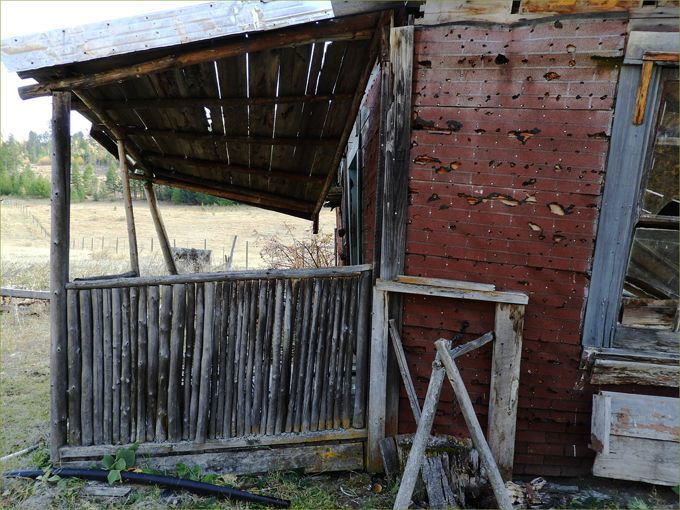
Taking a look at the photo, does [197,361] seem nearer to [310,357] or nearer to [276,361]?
[276,361]

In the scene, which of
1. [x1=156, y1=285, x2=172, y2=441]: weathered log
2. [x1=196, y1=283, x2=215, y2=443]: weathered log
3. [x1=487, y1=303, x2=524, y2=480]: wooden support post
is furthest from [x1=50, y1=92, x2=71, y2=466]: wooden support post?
[x1=487, y1=303, x2=524, y2=480]: wooden support post

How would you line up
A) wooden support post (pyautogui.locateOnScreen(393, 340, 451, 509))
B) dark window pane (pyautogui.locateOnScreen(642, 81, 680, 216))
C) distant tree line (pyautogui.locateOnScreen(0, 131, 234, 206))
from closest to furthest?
wooden support post (pyautogui.locateOnScreen(393, 340, 451, 509)) → dark window pane (pyautogui.locateOnScreen(642, 81, 680, 216)) → distant tree line (pyautogui.locateOnScreen(0, 131, 234, 206))

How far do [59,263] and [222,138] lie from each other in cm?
198

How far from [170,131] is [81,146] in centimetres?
8916

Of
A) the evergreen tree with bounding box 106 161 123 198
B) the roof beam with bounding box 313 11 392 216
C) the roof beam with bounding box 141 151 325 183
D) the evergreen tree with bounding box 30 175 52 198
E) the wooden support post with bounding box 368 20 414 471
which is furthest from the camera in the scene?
the evergreen tree with bounding box 30 175 52 198

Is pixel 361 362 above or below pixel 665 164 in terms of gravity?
below

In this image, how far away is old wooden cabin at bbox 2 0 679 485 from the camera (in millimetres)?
2756

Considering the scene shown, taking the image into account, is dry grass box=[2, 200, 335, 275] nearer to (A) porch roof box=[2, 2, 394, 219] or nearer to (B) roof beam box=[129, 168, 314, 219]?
(B) roof beam box=[129, 168, 314, 219]

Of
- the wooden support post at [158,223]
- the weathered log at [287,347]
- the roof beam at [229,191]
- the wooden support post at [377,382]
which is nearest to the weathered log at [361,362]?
the wooden support post at [377,382]

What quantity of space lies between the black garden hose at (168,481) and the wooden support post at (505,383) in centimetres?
172

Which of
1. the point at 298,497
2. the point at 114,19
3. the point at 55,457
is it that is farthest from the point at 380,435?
the point at 114,19

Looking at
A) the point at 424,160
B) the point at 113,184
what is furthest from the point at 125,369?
the point at 113,184

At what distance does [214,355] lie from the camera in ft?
11.5

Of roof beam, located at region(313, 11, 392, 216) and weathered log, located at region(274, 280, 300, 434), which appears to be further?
weathered log, located at region(274, 280, 300, 434)
